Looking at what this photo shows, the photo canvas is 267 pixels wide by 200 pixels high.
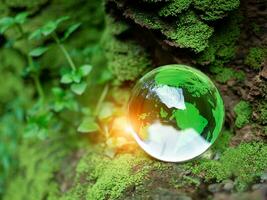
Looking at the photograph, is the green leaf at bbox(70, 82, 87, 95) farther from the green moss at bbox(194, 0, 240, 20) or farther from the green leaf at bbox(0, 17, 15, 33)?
the green moss at bbox(194, 0, 240, 20)

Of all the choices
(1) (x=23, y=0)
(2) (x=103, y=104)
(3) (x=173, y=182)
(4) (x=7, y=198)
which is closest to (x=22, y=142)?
(4) (x=7, y=198)

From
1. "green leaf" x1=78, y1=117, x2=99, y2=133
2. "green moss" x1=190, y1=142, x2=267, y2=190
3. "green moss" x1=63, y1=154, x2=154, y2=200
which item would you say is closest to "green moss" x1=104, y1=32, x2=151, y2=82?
"green leaf" x1=78, y1=117, x2=99, y2=133

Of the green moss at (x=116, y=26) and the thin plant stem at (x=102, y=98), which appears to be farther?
the thin plant stem at (x=102, y=98)

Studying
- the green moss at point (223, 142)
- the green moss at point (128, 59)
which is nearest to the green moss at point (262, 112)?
the green moss at point (223, 142)

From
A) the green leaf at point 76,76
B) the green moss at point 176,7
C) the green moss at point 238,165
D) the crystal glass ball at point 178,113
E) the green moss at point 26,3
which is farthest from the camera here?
the green moss at point 26,3

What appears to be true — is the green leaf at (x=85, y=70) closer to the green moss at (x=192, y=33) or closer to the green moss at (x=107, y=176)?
the green moss at (x=107, y=176)

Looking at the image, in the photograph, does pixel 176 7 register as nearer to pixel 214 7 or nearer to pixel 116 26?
pixel 214 7

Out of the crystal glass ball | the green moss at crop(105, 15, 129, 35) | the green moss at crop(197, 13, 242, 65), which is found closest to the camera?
the crystal glass ball

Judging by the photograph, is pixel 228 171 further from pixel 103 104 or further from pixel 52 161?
pixel 52 161
